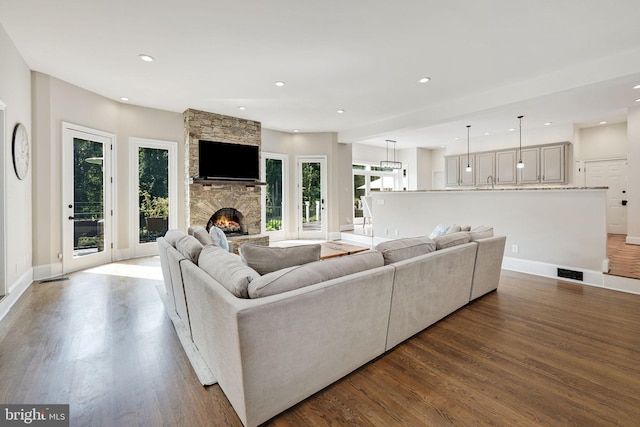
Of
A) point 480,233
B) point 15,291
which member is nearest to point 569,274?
point 480,233

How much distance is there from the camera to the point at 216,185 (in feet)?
20.7

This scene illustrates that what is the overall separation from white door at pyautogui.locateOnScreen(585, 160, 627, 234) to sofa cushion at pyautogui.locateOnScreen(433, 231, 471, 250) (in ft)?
20.9

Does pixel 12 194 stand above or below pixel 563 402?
above

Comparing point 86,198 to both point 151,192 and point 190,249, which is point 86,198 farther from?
point 190,249

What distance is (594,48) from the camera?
345 cm

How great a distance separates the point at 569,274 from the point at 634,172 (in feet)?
10.2

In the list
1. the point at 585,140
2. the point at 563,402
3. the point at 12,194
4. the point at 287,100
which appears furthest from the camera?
the point at 585,140

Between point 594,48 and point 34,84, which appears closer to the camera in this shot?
point 594,48

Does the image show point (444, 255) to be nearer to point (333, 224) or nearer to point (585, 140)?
point (333, 224)

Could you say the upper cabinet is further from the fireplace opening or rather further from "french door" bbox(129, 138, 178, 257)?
"french door" bbox(129, 138, 178, 257)

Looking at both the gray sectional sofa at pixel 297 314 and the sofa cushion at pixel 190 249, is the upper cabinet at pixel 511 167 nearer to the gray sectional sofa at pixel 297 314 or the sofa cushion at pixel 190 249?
the gray sectional sofa at pixel 297 314

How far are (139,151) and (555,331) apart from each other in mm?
6840

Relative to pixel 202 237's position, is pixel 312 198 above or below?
above

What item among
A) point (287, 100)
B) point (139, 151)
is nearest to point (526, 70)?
point (287, 100)
